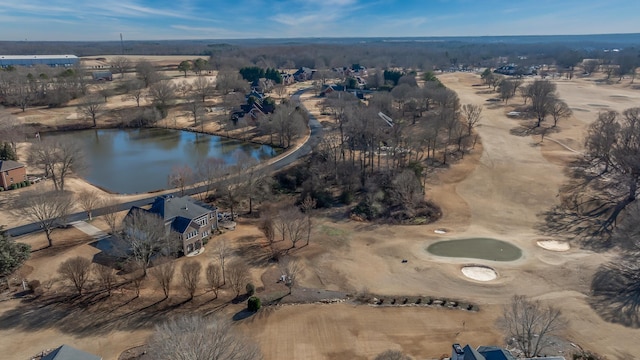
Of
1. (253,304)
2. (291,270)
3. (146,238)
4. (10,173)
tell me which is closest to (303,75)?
(10,173)

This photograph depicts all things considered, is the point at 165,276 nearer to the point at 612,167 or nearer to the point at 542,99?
the point at 612,167

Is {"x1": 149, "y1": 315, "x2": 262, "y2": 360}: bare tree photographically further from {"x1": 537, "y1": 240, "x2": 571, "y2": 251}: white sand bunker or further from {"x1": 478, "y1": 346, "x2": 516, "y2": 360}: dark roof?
{"x1": 537, "y1": 240, "x2": 571, "y2": 251}: white sand bunker

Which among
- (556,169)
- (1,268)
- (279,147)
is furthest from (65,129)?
(556,169)

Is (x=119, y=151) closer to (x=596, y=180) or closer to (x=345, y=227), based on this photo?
(x=345, y=227)

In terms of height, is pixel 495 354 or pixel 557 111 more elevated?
pixel 557 111

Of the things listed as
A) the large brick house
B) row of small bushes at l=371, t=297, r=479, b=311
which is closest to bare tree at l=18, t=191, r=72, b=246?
the large brick house
